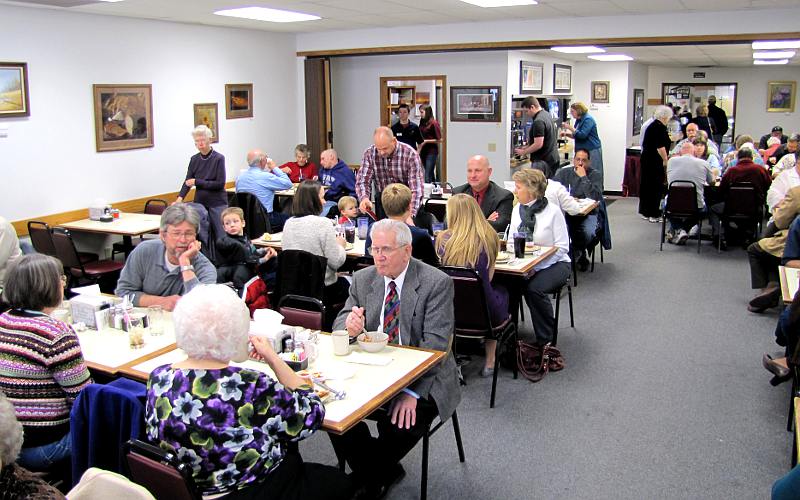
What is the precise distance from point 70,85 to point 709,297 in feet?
22.1

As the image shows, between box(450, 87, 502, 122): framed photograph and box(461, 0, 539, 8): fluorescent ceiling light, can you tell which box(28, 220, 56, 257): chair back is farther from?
box(450, 87, 502, 122): framed photograph

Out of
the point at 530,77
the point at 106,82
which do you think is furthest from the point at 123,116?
the point at 530,77

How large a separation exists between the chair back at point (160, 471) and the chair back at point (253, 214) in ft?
18.1

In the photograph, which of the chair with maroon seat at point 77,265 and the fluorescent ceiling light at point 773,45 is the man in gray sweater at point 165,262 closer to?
the chair with maroon seat at point 77,265

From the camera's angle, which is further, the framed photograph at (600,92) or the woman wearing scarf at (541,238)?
the framed photograph at (600,92)

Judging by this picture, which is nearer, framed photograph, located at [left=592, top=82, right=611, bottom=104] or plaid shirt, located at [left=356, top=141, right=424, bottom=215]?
plaid shirt, located at [left=356, top=141, right=424, bottom=215]

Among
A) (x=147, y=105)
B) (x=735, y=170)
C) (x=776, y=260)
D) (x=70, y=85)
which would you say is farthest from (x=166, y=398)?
(x=735, y=170)

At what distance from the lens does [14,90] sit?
23.0 feet

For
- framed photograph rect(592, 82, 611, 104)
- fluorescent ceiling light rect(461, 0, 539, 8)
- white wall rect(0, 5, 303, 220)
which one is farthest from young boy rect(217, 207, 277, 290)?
framed photograph rect(592, 82, 611, 104)

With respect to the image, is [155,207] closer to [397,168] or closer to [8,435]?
[397,168]

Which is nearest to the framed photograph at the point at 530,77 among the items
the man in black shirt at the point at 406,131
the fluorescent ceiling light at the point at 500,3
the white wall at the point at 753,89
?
the man in black shirt at the point at 406,131

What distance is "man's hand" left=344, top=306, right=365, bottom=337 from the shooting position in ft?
10.8

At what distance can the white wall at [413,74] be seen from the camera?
10.5 m

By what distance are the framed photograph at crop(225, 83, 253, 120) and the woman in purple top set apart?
2032 mm
